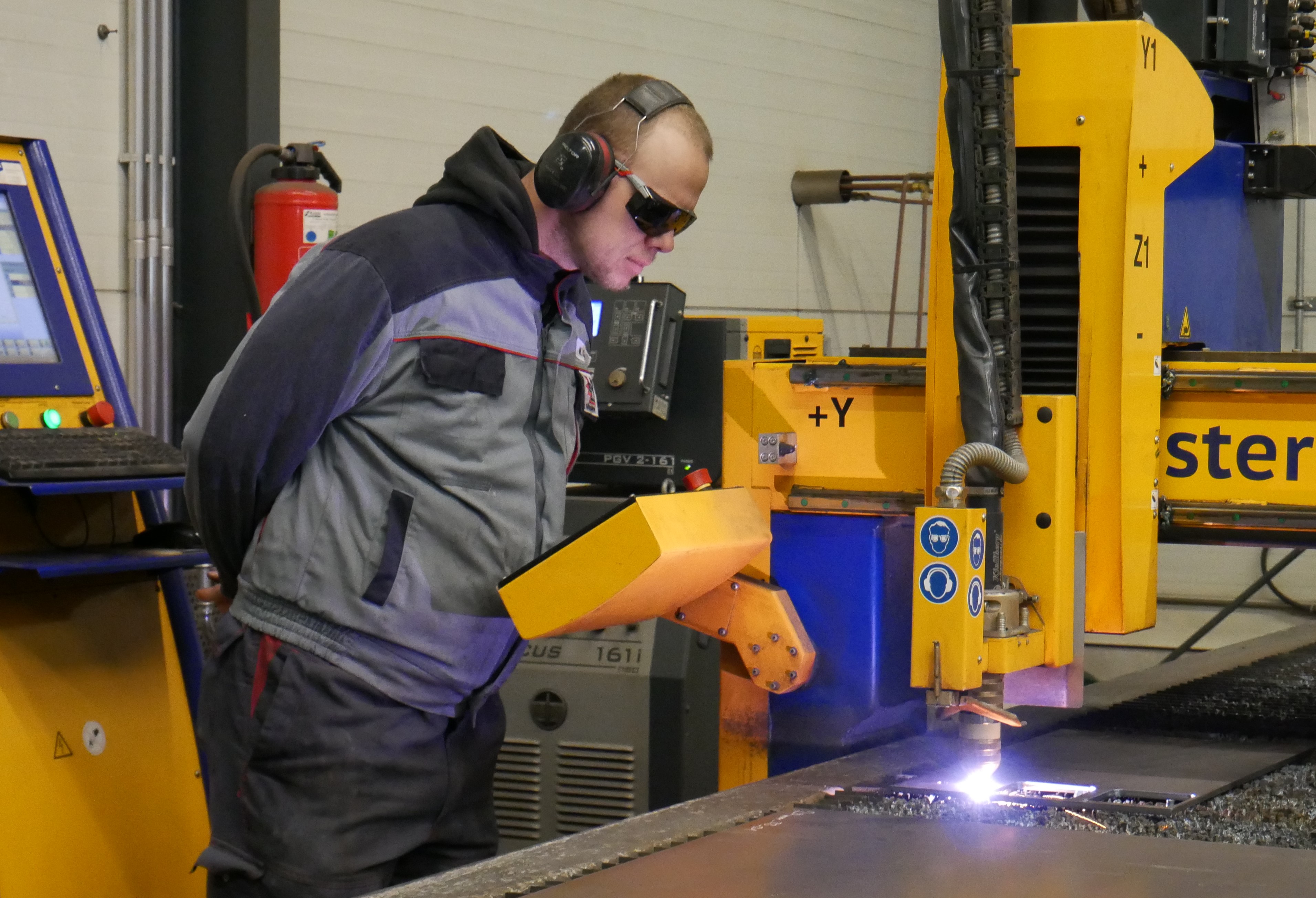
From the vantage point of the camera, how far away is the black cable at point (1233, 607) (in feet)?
18.7

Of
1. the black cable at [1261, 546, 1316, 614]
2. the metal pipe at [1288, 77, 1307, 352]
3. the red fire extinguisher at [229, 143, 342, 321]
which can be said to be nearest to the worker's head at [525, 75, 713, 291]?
the red fire extinguisher at [229, 143, 342, 321]

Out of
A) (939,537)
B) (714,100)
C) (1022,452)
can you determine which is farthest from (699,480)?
(714,100)

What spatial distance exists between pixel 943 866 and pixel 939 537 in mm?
536

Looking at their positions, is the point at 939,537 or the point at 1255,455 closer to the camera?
the point at 939,537

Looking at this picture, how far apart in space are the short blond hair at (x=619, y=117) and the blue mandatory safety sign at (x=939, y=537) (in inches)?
23.7

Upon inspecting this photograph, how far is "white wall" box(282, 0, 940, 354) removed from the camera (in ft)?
15.7

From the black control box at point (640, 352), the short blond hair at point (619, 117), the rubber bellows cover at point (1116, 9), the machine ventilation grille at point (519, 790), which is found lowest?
the machine ventilation grille at point (519, 790)

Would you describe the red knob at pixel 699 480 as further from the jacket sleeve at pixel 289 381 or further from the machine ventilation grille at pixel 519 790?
the machine ventilation grille at pixel 519 790

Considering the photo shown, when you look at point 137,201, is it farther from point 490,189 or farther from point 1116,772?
point 1116,772

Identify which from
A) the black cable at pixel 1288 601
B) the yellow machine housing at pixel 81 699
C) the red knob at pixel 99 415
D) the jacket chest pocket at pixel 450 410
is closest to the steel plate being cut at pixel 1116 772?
the jacket chest pocket at pixel 450 410

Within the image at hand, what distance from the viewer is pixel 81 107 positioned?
3.96 meters

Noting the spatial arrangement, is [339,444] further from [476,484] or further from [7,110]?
[7,110]

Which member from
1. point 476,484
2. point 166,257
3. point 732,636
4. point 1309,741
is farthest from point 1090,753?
point 166,257

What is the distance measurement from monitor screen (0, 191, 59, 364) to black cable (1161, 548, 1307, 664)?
412cm
